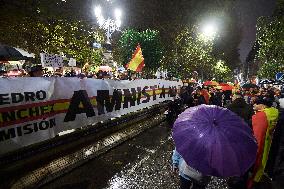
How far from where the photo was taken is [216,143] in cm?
304

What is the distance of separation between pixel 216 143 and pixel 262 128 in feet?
9.61

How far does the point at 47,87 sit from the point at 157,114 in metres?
9.08

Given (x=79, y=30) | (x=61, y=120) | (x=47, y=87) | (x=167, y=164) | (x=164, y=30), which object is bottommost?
(x=167, y=164)

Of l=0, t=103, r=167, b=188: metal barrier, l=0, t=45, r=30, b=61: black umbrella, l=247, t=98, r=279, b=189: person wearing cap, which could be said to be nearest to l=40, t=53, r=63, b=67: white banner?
l=0, t=103, r=167, b=188: metal barrier

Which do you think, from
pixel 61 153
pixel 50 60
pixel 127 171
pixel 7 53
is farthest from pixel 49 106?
pixel 7 53

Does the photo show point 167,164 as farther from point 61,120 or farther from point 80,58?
point 80,58

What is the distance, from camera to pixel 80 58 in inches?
725

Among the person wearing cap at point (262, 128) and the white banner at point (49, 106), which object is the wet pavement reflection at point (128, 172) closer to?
the person wearing cap at point (262, 128)

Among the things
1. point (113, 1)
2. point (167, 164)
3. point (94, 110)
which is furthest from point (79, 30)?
point (113, 1)

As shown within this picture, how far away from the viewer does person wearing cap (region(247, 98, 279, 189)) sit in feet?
18.3

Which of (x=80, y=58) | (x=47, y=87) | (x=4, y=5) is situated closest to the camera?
(x=47, y=87)

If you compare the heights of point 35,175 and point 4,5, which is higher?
point 4,5

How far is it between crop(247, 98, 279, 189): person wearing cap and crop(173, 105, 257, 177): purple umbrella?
251 cm

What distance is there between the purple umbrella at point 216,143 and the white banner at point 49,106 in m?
4.02
